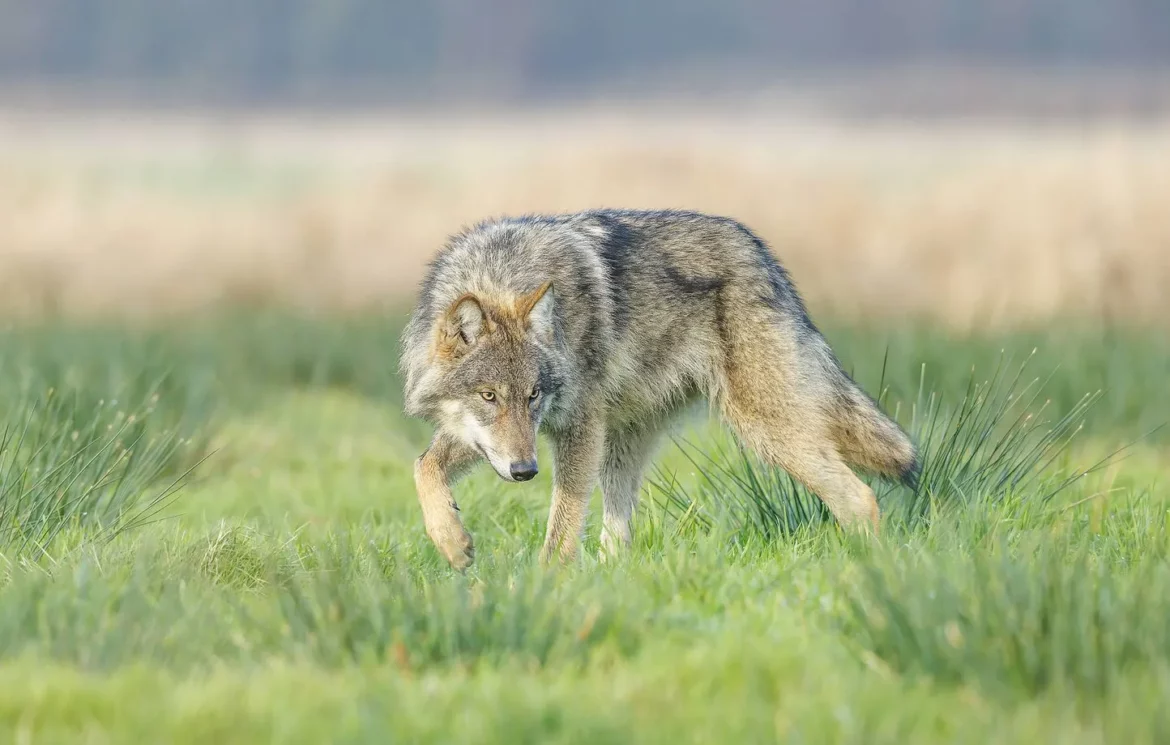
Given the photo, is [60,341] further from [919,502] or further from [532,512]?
[919,502]

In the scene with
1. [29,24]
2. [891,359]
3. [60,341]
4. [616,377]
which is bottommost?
[29,24]

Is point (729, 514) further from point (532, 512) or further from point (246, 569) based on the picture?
point (246, 569)

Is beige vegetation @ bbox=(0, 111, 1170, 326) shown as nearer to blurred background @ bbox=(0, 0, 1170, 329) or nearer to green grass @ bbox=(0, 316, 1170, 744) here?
blurred background @ bbox=(0, 0, 1170, 329)

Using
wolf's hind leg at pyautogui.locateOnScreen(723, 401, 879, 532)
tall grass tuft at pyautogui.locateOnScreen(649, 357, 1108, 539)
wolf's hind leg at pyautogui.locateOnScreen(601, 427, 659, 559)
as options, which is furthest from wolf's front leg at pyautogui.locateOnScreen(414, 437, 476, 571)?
wolf's hind leg at pyautogui.locateOnScreen(723, 401, 879, 532)

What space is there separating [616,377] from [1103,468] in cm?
344

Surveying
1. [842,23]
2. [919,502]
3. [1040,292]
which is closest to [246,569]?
[919,502]

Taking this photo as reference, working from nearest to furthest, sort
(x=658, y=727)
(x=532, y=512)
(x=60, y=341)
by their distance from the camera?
(x=658, y=727) → (x=532, y=512) → (x=60, y=341)

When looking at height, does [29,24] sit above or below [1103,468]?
below

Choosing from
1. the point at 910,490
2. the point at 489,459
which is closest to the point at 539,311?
the point at 489,459

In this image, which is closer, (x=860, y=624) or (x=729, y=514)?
(x=860, y=624)

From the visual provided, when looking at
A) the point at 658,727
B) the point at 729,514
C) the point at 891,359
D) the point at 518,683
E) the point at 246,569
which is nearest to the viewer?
the point at 658,727

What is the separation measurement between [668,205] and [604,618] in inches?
621

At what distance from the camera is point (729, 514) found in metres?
6.19

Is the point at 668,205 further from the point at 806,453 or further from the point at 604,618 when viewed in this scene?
the point at 604,618
